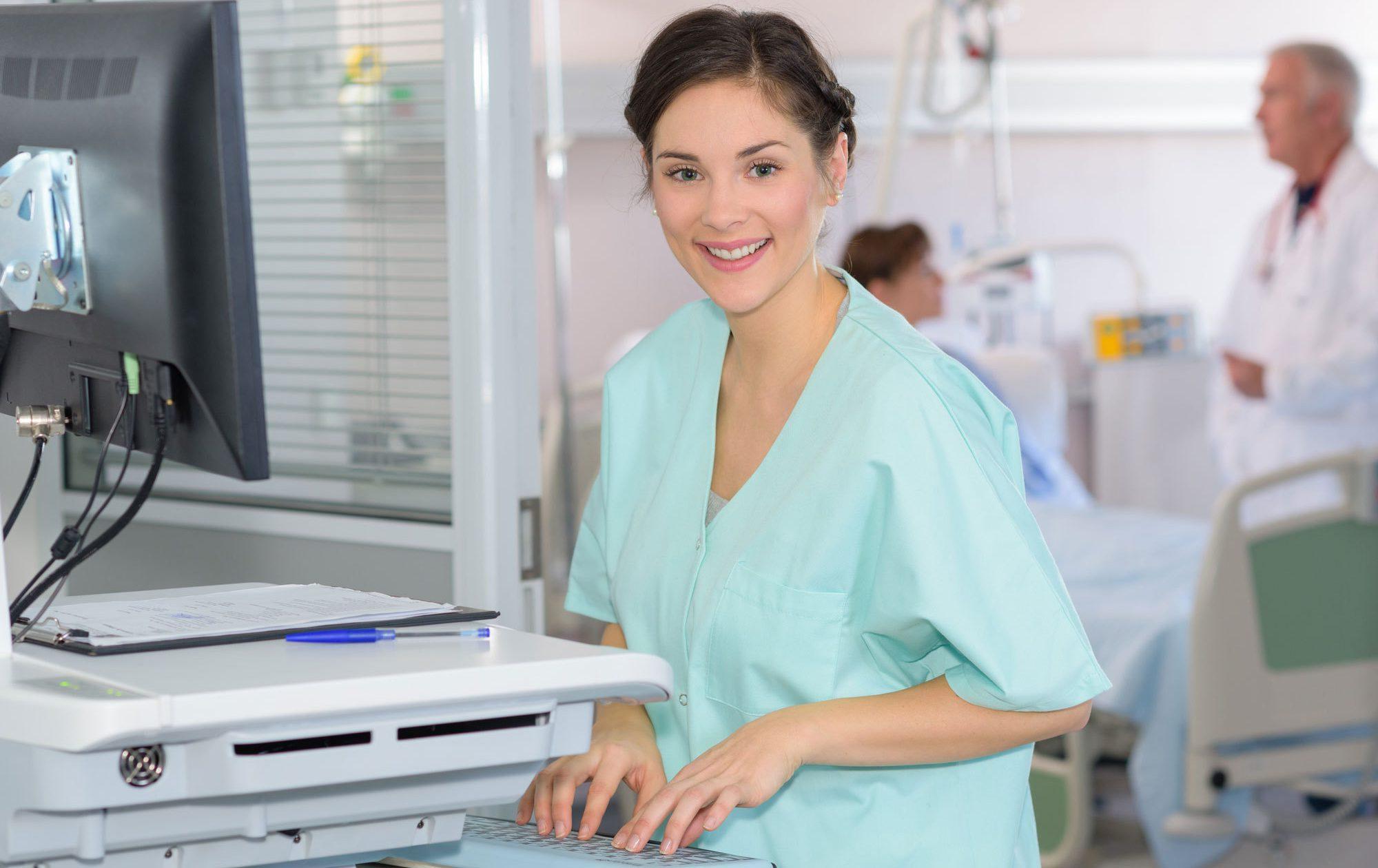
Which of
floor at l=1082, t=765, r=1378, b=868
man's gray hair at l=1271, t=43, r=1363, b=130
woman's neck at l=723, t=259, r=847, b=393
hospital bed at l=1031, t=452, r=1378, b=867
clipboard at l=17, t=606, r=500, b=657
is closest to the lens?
clipboard at l=17, t=606, r=500, b=657

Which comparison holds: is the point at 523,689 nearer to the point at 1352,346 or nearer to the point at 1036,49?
the point at 1352,346

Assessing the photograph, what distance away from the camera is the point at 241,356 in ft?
2.72

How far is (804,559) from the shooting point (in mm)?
1029

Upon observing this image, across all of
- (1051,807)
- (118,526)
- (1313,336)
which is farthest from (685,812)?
(1313,336)

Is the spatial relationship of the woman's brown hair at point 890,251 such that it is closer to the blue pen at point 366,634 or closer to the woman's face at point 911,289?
the woman's face at point 911,289

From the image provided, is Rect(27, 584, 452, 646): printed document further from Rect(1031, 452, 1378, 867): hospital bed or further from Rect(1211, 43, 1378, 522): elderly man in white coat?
Rect(1211, 43, 1378, 522): elderly man in white coat

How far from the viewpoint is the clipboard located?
0.80 meters

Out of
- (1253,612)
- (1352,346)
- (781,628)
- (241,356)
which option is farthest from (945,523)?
(1352,346)

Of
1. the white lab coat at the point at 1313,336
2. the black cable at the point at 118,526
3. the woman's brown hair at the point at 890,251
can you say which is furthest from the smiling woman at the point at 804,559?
the white lab coat at the point at 1313,336

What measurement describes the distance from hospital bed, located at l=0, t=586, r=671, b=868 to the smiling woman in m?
0.14

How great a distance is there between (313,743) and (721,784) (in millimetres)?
274

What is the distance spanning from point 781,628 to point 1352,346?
99.3 inches

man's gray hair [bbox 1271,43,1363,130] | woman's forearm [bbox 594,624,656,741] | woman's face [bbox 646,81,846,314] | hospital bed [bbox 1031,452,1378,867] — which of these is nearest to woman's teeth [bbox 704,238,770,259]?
woman's face [bbox 646,81,846,314]

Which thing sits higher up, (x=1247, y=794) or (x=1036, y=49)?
(x=1036, y=49)
